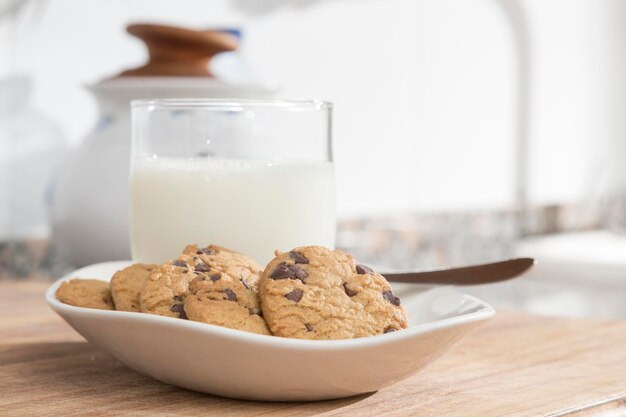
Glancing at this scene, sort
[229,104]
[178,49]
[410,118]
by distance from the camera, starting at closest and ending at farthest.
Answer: [229,104] → [178,49] → [410,118]

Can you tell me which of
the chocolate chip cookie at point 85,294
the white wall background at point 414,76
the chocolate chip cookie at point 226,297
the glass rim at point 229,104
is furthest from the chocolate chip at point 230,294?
the white wall background at point 414,76

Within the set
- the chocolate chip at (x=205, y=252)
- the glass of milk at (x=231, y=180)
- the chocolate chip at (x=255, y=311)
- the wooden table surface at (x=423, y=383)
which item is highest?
the glass of milk at (x=231, y=180)

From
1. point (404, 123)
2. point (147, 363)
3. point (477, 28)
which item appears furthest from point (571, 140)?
point (147, 363)

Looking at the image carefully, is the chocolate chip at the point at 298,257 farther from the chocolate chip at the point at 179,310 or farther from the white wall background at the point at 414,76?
the white wall background at the point at 414,76

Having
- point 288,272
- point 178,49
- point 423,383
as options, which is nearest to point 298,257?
point 288,272

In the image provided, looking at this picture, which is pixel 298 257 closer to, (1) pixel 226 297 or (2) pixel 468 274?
(1) pixel 226 297
